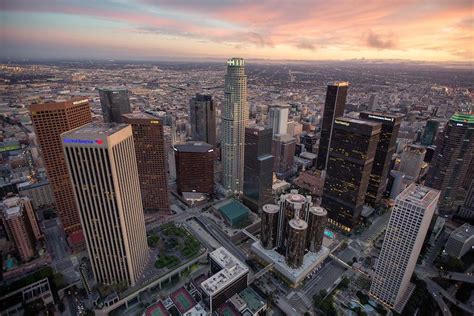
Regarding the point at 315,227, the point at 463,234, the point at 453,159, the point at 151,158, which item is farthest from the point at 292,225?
the point at 453,159

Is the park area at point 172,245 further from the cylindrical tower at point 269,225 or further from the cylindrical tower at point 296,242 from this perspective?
the cylindrical tower at point 296,242

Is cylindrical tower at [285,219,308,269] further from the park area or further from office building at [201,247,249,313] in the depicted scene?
the park area

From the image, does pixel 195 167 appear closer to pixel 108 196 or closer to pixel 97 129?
pixel 108 196

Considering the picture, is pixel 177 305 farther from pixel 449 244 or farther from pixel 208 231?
pixel 449 244

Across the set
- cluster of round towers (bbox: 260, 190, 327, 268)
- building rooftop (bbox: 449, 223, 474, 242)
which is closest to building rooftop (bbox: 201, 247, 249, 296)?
cluster of round towers (bbox: 260, 190, 327, 268)

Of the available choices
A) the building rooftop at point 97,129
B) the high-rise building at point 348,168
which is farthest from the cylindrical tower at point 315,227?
the building rooftop at point 97,129
